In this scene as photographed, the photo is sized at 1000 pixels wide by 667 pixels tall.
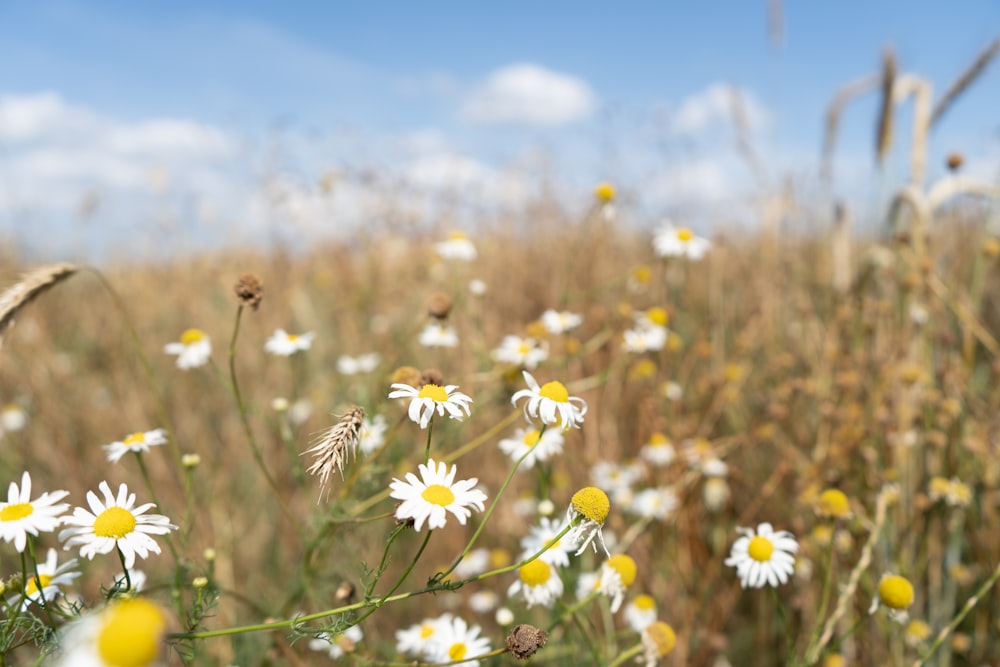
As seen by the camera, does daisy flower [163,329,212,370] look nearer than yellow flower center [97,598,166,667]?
No

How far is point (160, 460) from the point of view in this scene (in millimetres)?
2582

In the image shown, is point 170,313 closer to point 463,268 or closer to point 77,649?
point 463,268

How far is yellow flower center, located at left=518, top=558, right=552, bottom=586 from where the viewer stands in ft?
3.67

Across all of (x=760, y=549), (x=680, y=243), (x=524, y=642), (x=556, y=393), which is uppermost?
(x=680, y=243)

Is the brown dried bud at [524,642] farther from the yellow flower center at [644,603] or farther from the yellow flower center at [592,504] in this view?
the yellow flower center at [644,603]

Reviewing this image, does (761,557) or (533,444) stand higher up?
(533,444)

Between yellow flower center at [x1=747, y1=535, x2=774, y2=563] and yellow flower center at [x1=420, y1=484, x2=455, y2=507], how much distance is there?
2.11ft

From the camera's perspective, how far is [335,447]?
0.69 meters

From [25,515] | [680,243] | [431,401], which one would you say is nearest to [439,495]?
[431,401]

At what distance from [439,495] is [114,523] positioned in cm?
40

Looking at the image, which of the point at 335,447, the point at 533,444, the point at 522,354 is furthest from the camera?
the point at 522,354

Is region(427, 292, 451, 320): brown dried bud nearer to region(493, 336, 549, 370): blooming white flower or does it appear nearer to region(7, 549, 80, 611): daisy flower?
region(493, 336, 549, 370): blooming white flower

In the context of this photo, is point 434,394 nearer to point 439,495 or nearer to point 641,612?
point 439,495

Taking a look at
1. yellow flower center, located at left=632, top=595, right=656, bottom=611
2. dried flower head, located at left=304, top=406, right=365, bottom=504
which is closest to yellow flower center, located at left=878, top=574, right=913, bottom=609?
yellow flower center, located at left=632, top=595, right=656, bottom=611
